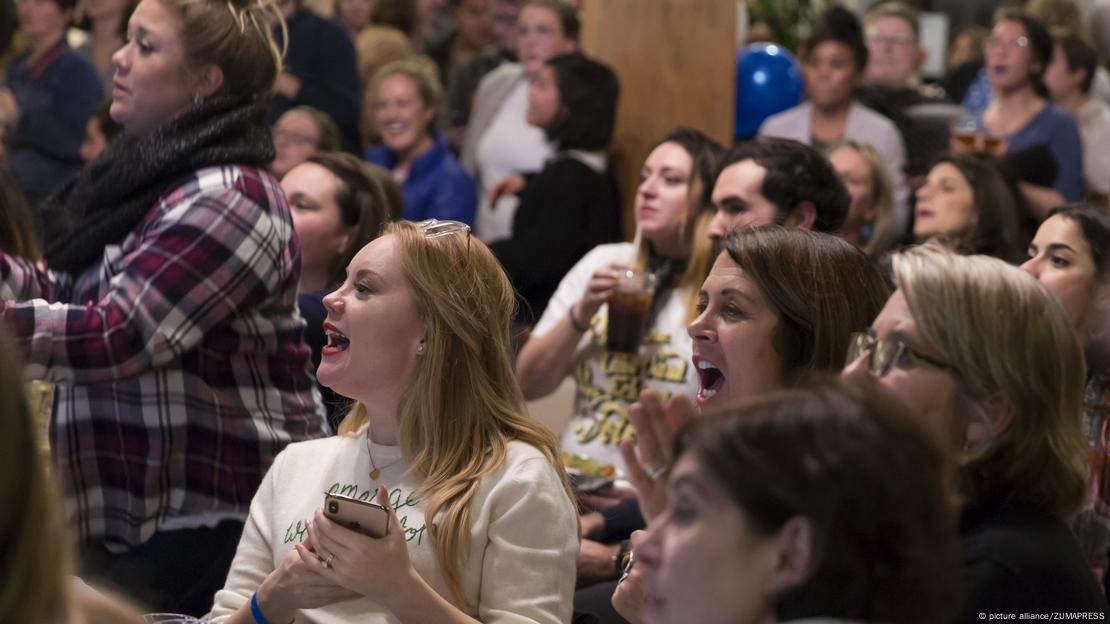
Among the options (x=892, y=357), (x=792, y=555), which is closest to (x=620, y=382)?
(x=892, y=357)

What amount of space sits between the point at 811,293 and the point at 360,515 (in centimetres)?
81

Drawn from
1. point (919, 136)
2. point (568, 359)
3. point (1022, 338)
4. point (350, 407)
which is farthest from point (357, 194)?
point (919, 136)

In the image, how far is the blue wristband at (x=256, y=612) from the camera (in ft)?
7.15

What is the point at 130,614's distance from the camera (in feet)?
4.56

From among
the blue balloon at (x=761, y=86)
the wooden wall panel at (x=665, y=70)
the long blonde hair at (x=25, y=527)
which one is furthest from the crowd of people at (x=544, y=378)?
the blue balloon at (x=761, y=86)

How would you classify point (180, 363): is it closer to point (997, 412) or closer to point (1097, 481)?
point (997, 412)

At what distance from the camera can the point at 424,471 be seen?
2305 mm

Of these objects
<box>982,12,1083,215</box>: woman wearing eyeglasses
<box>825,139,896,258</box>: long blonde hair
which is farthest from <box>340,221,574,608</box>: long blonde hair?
<box>982,12,1083,215</box>: woman wearing eyeglasses

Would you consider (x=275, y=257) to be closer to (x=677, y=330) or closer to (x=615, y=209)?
(x=677, y=330)

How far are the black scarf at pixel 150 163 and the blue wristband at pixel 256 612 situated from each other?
36.9 inches

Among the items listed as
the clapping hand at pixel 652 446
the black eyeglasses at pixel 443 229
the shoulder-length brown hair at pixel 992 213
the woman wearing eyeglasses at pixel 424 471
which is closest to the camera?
the clapping hand at pixel 652 446

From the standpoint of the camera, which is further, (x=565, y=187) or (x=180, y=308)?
(x=565, y=187)

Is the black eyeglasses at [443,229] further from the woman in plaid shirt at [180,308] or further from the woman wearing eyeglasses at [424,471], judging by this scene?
the woman in plaid shirt at [180,308]

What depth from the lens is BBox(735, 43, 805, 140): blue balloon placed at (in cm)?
559
